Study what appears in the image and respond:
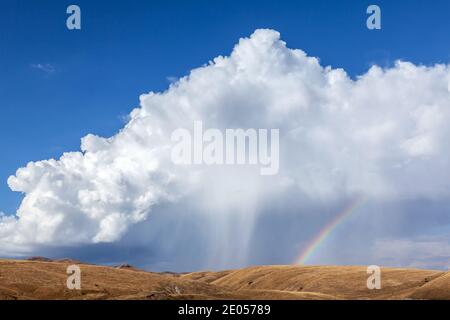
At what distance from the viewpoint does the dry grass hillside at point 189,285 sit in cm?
9106

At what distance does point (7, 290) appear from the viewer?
89125mm

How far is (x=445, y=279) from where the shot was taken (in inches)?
4948

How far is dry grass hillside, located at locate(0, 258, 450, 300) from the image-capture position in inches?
3585

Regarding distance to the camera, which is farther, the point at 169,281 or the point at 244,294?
the point at 169,281

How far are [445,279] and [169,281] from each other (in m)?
64.2

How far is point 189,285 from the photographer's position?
123 meters
